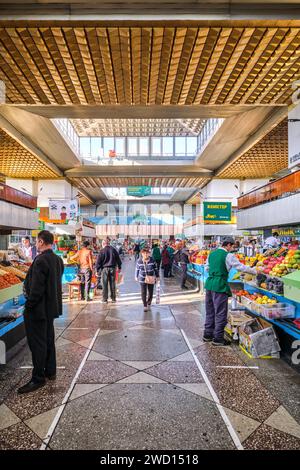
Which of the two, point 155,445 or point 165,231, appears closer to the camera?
point 155,445

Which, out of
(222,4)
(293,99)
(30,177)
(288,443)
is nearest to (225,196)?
(293,99)

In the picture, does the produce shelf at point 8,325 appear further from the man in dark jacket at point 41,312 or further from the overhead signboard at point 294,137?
the overhead signboard at point 294,137

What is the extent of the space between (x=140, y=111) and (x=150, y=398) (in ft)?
27.9

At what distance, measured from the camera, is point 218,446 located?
2328 mm

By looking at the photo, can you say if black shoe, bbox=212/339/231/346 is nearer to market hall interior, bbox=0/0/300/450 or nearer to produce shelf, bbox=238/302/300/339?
market hall interior, bbox=0/0/300/450

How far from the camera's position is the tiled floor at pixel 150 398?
8.00ft

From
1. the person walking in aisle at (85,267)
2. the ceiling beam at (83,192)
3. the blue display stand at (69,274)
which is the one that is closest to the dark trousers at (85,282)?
the person walking in aisle at (85,267)

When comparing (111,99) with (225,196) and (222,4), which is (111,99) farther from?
(225,196)

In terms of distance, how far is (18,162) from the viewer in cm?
1282

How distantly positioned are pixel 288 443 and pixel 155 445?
111 centimetres

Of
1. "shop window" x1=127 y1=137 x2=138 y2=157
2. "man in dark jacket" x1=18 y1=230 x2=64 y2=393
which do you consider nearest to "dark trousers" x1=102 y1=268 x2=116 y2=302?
"man in dark jacket" x1=18 y1=230 x2=64 y2=393

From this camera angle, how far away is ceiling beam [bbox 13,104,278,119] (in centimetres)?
872

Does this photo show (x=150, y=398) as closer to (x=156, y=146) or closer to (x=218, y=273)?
(x=218, y=273)

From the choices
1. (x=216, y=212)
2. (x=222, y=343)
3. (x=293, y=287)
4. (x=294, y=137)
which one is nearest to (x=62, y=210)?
(x=216, y=212)
